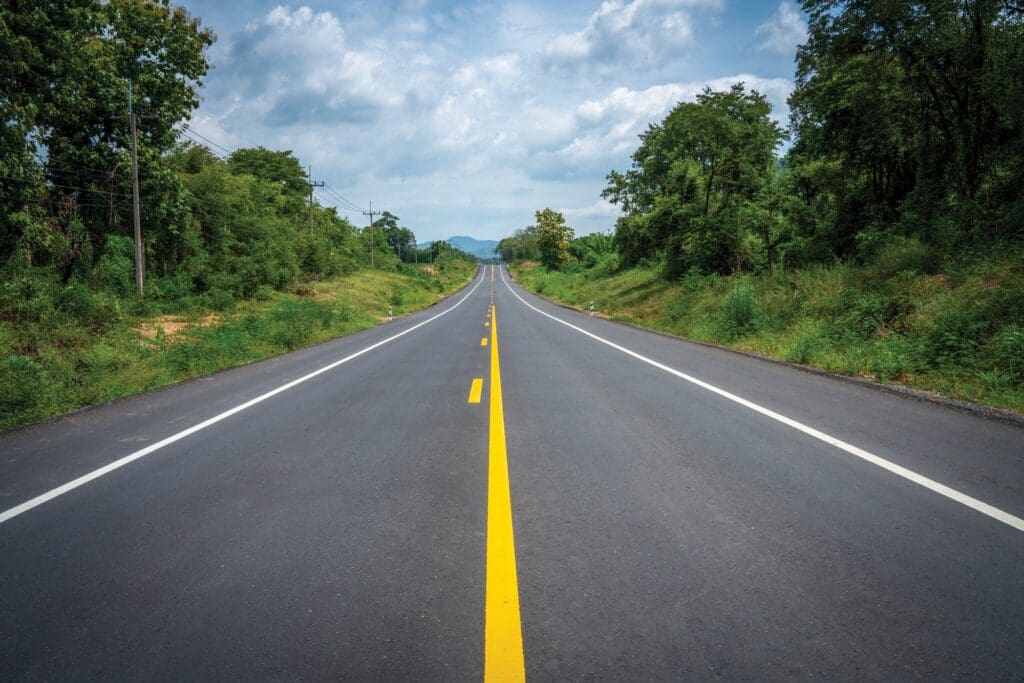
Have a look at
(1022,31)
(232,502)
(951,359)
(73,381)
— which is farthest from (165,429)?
(1022,31)

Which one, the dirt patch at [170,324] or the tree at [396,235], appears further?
the tree at [396,235]

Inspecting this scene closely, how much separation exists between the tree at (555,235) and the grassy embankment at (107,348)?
66637mm

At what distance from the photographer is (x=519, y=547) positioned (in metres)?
2.98

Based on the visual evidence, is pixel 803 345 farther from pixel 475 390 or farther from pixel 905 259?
pixel 475 390

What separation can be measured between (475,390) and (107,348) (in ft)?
30.2

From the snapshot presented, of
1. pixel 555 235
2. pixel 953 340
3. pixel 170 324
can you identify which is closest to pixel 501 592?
pixel 953 340

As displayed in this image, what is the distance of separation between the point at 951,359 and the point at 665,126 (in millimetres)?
32881

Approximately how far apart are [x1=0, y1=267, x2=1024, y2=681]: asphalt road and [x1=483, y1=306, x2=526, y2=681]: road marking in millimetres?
14

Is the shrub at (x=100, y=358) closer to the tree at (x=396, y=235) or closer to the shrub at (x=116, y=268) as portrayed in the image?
the shrub at (x=116, y=268)

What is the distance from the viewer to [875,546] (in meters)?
2.97

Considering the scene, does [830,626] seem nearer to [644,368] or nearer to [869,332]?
[644,368]

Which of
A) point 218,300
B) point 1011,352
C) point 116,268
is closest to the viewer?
point 1011,352

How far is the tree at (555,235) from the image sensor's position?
281 feet

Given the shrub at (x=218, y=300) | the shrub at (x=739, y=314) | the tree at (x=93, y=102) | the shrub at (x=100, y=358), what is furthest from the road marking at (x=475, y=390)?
the shrub at (x=218, y=300)
